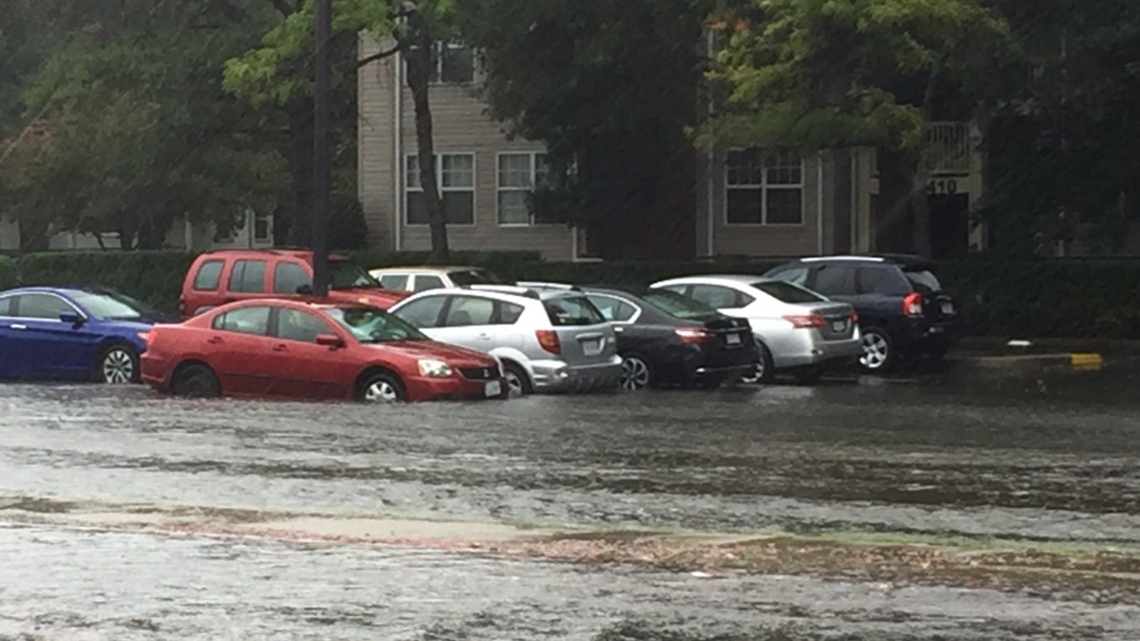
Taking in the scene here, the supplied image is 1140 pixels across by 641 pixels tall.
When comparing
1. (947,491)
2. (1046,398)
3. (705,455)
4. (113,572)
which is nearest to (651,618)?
(113,572)

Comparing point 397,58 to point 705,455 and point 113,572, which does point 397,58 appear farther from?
point 113,572

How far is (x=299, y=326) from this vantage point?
76.7ft

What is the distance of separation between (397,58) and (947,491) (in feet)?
112

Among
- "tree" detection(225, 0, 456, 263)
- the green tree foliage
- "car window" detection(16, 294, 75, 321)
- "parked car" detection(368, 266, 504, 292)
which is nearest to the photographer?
"car window" detection(16, 294, 75, 321)

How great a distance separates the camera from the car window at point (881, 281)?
1179 inches

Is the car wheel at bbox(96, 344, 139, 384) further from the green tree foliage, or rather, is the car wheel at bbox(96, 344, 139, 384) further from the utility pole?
the green tree foliage

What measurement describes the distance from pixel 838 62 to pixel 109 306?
12729mm

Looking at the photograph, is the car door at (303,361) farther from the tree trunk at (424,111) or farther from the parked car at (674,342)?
the tree trunk at (424,111)

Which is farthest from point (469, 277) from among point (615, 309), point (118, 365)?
point (118, 365)

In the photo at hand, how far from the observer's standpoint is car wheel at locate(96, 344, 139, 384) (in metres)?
27.6

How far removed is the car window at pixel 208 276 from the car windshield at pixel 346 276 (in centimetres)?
167

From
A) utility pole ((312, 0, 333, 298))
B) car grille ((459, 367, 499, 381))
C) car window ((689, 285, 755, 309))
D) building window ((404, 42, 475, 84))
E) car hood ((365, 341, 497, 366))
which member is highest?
building window ((404, 42, 475, 84))

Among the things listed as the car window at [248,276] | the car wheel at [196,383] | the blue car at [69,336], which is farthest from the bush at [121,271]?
the car wheel at [196,383]

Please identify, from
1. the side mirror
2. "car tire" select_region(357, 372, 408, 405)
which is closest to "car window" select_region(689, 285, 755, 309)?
"car tire" select_region(357, 372, 408, 405)
